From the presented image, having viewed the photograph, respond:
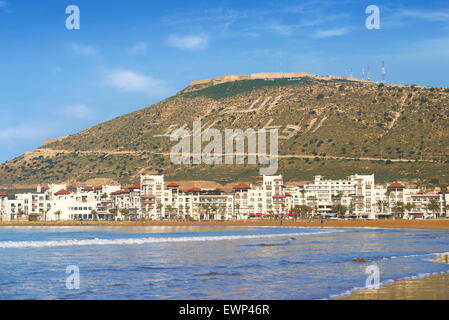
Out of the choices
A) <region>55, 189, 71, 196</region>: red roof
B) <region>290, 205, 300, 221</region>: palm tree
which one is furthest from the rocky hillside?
<region>55, 189, 71, 196</region>: red roof

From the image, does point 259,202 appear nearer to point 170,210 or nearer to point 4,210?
point 170,210

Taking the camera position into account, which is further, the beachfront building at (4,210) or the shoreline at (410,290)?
the beachfront building at (4,210)

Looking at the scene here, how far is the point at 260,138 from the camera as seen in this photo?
159125 mm

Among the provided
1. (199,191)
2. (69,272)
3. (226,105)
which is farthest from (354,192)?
(69,272)

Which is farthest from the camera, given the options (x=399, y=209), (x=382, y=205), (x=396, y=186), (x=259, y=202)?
(x=259, y=202)

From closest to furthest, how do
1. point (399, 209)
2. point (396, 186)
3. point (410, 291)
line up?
1. point (410, 291)
2. point (399, 209)
3. point (396, 186)

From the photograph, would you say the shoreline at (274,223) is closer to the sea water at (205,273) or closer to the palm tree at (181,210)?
the palm tree at (181,210)

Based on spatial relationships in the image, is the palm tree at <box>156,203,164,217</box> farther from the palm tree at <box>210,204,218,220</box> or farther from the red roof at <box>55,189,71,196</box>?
the red roof at <box>55,189,71,196</box>

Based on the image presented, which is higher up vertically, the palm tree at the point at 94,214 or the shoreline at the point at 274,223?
the palm tree at the point at 94,214

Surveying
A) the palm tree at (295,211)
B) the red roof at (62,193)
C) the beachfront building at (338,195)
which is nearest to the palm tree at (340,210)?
the beachfront building at (338,195)

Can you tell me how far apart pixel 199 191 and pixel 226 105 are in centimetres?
6435

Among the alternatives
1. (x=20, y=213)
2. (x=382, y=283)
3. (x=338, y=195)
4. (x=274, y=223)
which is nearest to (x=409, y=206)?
(x=338, y=195)

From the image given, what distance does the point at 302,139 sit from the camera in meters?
156

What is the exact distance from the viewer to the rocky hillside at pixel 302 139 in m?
142
